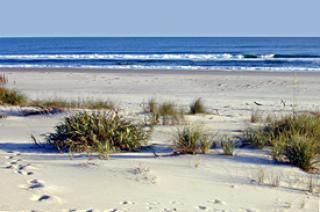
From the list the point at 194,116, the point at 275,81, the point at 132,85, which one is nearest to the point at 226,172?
the point at 194,116

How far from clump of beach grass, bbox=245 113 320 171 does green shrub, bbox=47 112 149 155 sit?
5.40 feet

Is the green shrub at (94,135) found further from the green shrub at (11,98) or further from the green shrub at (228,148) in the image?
the green shrub at (11,98)

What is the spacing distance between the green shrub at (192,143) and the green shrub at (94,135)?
0.61m

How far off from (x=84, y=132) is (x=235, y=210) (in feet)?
10.1

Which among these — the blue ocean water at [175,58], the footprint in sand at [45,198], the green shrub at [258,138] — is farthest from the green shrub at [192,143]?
the blue ocean water at [175,58]

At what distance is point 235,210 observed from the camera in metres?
5.61

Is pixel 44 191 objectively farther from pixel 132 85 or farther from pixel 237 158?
pixel 132 85

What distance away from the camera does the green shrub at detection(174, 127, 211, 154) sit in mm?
8039

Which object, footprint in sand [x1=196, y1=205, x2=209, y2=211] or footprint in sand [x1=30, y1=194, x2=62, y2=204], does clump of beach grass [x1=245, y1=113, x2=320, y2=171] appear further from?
footprint in sand [x1=30, y1=194, x2=62, y2=204]

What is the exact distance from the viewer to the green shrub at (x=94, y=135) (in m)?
8.07

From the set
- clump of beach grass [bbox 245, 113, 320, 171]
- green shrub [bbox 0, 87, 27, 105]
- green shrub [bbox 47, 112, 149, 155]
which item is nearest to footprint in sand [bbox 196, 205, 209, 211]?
clump of beach grass [bbox 245, 113, 320, 171]

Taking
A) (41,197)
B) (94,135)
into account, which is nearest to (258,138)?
(94,135)

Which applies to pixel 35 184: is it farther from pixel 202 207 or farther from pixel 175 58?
pixel 175 58

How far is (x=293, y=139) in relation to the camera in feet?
25.1
